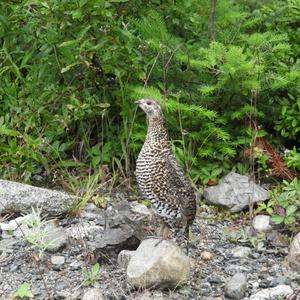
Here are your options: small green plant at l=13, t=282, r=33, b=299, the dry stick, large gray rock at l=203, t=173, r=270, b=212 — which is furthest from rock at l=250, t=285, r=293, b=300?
the dry stick

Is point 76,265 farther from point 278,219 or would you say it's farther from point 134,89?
point 134,89

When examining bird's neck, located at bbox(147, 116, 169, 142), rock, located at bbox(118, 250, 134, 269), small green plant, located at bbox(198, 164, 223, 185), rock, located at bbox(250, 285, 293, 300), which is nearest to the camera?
rock, located at bbox(250, 285, 293, 300)

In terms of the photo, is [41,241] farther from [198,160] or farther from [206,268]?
[198,160]

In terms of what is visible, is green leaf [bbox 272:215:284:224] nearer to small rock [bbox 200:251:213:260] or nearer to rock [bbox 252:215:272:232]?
rock [bbox 252:215:272:232]

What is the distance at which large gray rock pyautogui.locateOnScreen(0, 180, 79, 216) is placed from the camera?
6996 millimetres

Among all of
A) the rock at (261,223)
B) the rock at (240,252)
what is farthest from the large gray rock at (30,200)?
the rock at (261,223)

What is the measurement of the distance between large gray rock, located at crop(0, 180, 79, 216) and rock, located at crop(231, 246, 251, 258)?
Result: 1.50 metres

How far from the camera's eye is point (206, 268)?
642 cm

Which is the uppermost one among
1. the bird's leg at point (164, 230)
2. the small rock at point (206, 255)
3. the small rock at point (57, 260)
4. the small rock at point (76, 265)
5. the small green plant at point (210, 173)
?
the bird's leg at point (164, 230)

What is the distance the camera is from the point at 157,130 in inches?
253

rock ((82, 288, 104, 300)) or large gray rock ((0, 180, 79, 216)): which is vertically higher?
rock ((82, 288, 104, 300))

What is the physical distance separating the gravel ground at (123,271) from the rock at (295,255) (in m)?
0.08

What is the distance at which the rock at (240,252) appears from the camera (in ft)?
21.8

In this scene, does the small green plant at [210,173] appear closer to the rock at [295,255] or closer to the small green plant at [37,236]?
the rock at [295,255]
